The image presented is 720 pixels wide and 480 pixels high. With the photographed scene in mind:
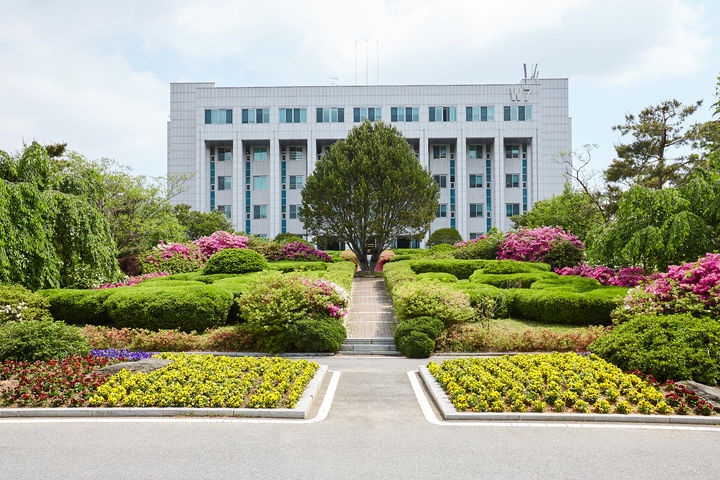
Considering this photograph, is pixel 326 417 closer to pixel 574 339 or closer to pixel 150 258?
pixel 574 339

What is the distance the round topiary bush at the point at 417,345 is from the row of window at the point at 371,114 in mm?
39025

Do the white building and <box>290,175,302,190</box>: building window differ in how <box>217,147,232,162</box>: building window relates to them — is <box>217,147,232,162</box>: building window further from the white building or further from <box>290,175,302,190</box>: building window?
<box>290,175,302,190</box>: building window

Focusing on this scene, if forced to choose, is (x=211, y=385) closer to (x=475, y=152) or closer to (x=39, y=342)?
(x=39, y=342)

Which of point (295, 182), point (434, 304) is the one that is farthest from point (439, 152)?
point (434, 304)

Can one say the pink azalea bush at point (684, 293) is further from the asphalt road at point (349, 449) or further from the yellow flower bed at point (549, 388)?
the asphalt road at point (349, 449)

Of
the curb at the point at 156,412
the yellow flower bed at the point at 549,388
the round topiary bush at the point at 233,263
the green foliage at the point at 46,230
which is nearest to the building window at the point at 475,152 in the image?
the round topiary bush at the point at 233,263

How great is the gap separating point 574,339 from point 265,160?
4210 centimetres

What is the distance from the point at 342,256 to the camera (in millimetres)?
32656

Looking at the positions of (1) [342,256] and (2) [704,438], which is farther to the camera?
(1) [342,256]

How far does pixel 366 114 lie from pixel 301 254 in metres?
24.6

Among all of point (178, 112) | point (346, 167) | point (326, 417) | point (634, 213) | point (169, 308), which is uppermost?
point (178, 112)

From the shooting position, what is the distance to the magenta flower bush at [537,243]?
76.2ft

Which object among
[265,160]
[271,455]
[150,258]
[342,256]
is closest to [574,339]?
[271,455]

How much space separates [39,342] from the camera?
9.28 m
